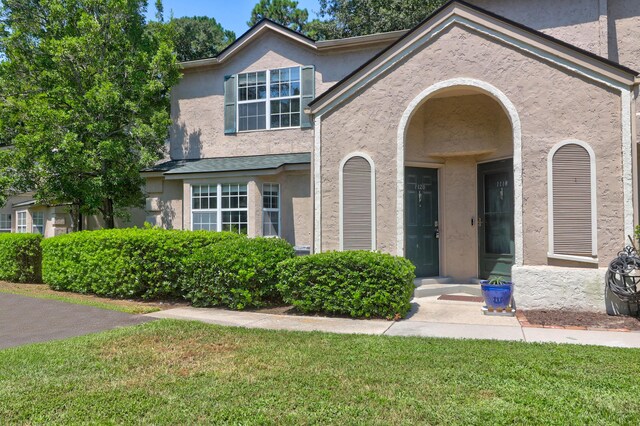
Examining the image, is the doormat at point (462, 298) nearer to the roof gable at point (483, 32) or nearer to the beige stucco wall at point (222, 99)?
the roof gable at point (483, 32)

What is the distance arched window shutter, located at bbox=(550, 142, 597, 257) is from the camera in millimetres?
8211

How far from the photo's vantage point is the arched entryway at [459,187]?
10.3 m

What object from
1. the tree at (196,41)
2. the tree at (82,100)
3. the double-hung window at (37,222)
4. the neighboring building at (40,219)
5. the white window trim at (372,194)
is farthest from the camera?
the tree at (196,41)

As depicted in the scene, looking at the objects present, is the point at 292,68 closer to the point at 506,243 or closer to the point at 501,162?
the point at 501,162

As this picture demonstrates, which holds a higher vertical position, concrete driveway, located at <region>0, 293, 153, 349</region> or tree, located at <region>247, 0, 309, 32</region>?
tree, located at <region>247, 0, 309, 32</region>

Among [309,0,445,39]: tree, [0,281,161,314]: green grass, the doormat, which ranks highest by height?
[309,0,445,39]: tree

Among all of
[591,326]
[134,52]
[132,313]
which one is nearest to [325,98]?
[132,313]

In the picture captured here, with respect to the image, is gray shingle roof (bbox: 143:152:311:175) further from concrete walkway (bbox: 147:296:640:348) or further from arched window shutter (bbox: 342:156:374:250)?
concrete walkway (bbox: 147:296:640:348)

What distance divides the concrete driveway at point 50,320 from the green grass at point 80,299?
266mm

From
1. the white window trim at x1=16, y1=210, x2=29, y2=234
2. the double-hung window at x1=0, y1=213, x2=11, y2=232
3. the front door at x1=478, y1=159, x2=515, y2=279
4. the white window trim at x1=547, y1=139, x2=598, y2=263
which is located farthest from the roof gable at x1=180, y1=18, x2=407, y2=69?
the double-hung window at x1=0, y1=213, x2=11, y2=232

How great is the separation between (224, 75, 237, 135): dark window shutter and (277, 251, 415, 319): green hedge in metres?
7.80

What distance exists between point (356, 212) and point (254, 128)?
642 cm

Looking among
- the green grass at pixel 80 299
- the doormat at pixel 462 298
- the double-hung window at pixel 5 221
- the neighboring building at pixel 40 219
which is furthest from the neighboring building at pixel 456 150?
the double-hung window at pixel 5 221

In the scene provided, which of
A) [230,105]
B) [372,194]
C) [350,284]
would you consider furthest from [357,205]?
[230,105]
